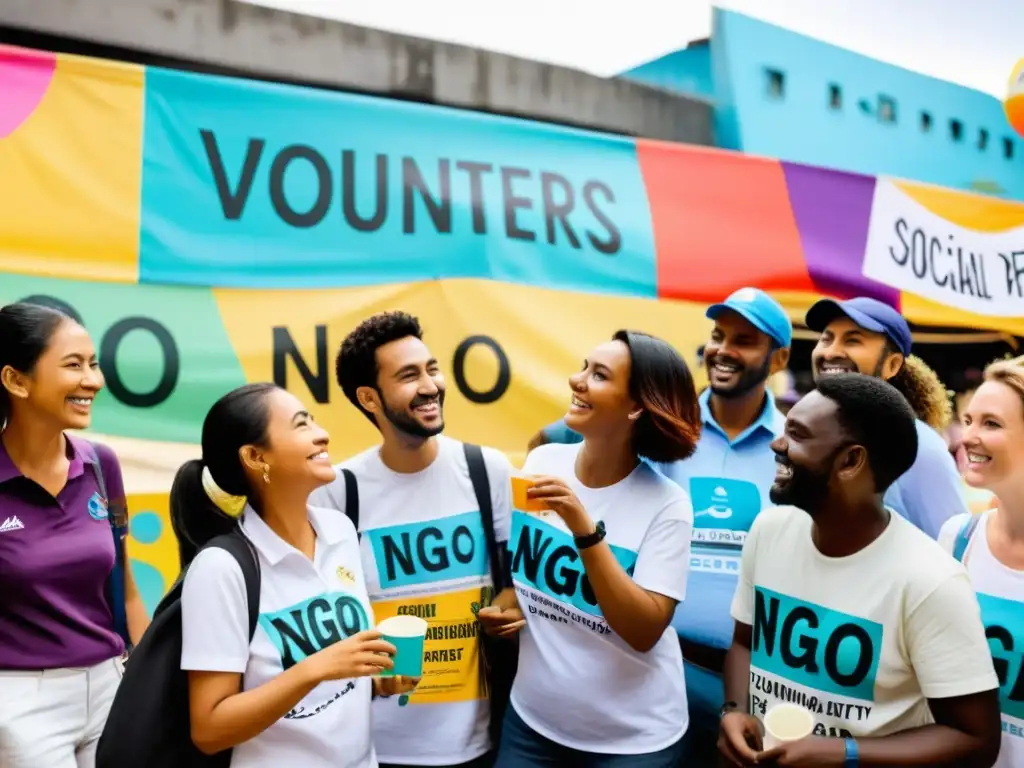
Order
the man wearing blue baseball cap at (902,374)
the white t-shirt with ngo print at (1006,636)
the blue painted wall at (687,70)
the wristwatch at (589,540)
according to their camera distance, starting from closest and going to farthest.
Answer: the white t-shirt with ngo print at (1006,636) → the wristwatch at (589,540) → the man wearing blue baseball cap at (902,374) → the blue painted wall at (687,70)

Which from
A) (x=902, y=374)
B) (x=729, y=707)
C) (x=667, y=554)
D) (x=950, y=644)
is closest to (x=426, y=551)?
(x=667, y=554)

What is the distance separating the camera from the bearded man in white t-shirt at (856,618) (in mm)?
1783

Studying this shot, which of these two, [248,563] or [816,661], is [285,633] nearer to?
[248,563]

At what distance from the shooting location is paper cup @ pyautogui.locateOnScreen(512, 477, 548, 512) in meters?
2.21

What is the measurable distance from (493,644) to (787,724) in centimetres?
99

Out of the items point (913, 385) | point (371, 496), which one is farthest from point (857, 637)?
point (913, 385)

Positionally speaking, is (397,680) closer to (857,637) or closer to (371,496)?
(371,496)

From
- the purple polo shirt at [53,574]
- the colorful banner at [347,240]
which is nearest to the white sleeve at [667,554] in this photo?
the purple polo shirt at [53,574]

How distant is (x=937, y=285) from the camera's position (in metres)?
5.96

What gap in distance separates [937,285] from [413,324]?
4.48 metres

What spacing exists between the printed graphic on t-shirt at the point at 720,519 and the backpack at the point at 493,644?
66cm

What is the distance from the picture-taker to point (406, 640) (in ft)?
6.45

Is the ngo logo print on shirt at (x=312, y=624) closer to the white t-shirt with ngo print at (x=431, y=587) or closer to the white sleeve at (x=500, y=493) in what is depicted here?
the white t-shirt with ngo print at (x=431, y=587)

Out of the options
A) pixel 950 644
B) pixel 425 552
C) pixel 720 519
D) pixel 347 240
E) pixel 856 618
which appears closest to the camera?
pixel 950 644
